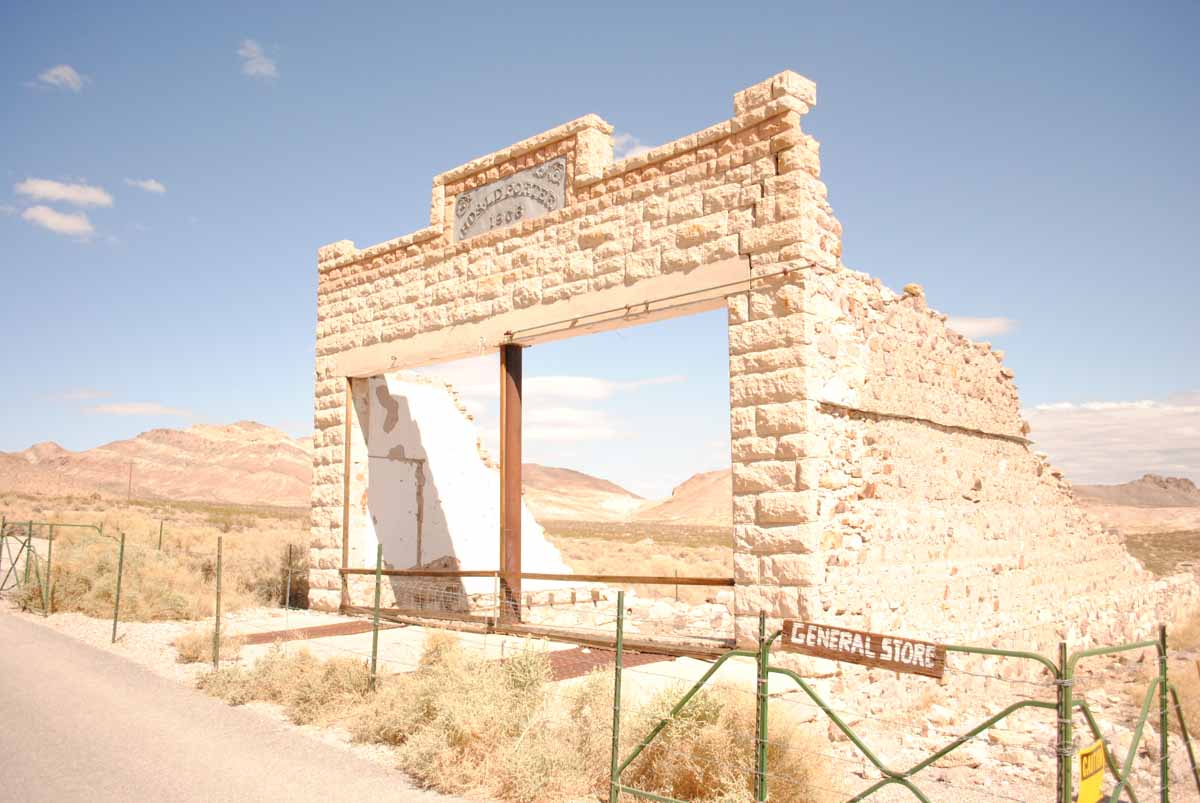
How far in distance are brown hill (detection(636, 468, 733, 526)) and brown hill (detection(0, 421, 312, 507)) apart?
1623 inches

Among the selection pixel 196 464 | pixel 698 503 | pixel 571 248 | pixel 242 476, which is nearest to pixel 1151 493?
pixel 698 503

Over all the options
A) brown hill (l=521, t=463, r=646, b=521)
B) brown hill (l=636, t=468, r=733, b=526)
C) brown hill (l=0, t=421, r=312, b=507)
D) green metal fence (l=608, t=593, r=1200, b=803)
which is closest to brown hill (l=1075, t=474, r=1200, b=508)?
brown hill (l=636, t=468, r=733, b=526)

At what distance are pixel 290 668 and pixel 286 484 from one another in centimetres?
10283

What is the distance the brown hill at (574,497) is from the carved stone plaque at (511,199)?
3445 inches

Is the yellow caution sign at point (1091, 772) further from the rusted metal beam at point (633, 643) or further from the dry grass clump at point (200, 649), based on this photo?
the dry grass clump at point (200, 649)

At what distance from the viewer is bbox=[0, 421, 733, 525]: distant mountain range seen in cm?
9988

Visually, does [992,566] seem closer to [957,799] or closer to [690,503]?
[957,799]

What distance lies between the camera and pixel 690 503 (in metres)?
106

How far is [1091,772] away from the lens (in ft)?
12.0

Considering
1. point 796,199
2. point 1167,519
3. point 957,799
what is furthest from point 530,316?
point 1167,519

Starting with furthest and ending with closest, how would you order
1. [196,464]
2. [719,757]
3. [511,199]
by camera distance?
[196,464], [511,199], [719,757]

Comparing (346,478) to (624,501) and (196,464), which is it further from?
(624,501)

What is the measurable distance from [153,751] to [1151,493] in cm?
13247

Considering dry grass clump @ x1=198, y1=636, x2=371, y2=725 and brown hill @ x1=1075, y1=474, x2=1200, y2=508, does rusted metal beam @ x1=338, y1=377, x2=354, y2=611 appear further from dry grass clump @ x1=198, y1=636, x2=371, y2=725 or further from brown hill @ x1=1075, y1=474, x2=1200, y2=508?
brown hill @ x1=1075, y1=474, x2=1200, y2=508
